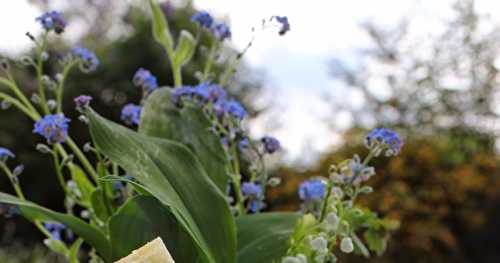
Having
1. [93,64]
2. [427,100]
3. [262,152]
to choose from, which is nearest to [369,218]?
[262,152]

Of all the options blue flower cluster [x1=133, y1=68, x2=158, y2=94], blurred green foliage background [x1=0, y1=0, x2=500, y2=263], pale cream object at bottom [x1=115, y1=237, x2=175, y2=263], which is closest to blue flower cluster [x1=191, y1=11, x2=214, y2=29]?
blue flower cluster [x1=133, y1=68, x2=158, y2=94]

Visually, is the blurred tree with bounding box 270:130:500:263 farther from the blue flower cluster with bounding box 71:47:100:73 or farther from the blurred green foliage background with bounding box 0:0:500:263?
the blue flower cluster with bounding box 71:47:100:73

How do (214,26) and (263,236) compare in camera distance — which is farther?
(214,26)

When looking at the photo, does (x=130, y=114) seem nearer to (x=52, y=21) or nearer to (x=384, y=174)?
(x=52, y=21)

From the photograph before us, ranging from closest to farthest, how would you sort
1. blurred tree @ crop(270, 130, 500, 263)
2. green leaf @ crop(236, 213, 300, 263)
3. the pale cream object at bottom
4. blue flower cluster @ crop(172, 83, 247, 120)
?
the pale cream object at bottom
green leaf @ crop(236, 213, 300, 263)
blue flower cluster @ crop(172, 83, 247, 120)
blurred tree @ crop(270, 130, 500, 263)

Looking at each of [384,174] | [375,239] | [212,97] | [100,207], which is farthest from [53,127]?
[384,174]

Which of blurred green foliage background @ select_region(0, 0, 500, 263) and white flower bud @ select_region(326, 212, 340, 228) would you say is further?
blurred green foliage background @ select_region(0, 0, 500, 263)

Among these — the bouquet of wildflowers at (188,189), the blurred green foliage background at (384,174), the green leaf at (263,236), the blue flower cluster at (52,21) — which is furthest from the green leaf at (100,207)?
the blurred green foliage background at (384,174)

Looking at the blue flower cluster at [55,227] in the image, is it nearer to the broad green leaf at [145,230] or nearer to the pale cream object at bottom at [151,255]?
the broad green leaf at [145,230]
